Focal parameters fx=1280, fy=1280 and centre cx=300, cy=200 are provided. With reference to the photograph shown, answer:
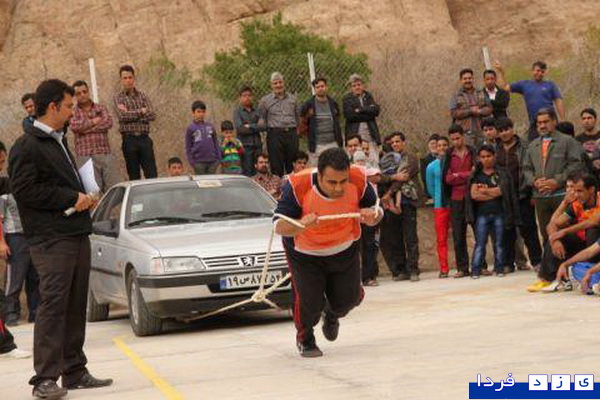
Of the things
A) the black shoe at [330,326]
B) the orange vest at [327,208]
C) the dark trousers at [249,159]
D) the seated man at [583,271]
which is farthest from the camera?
the dark trousers at [249,159]

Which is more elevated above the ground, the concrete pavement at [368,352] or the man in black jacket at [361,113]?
the man in black jacket at [361,113]

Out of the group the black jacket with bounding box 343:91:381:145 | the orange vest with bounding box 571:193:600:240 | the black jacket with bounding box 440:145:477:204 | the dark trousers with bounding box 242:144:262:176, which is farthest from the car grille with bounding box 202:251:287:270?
the black jacket with bounding box 343:91:381:145

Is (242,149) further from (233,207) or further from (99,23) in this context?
(99,23)

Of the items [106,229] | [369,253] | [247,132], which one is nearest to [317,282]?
[106,229]

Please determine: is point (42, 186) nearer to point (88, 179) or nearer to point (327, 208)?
point (88, 179)

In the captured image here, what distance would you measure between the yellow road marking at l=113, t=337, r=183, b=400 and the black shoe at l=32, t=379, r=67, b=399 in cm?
74

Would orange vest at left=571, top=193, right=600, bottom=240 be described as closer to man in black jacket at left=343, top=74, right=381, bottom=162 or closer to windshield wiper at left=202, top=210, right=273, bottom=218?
windshield wiper at left=202, top=210, right=273, bottom=218

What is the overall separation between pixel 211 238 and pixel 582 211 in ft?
14.9

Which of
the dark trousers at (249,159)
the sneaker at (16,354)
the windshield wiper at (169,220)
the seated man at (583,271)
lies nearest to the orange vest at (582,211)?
the seated man at (583,271)

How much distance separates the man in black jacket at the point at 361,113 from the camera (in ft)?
64.0

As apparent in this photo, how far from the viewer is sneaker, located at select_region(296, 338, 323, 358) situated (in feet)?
34.5

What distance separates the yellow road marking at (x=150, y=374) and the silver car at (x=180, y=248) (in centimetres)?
73

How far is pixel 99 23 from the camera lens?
5347 cm

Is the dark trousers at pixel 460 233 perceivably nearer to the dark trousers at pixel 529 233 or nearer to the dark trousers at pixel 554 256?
the dark trousers at pixel 529 233
